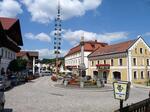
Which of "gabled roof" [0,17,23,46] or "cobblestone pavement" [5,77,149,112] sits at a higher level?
"gabled roof" [0,17,23,46]

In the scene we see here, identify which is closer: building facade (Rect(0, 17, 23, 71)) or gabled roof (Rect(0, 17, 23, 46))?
building facade (Rect(0, 17, 23, 71))

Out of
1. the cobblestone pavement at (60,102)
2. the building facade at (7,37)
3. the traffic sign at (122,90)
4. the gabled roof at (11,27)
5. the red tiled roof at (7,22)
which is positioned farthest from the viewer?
the red tiled roof at (7,22)

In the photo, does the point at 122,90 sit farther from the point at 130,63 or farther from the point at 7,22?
the point at 130,63

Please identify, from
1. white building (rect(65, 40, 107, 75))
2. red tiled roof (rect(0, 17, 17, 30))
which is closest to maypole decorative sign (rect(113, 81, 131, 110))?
red tiled roof (rect(0, 17, 17, 30))

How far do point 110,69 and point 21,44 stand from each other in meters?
20.2

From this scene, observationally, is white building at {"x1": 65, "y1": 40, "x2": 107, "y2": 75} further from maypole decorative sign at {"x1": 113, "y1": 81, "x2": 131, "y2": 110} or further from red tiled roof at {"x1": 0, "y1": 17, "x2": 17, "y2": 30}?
maypole decorative sign at {"x1": 113, "y1": 81, "x2": 131, "y2": 110}

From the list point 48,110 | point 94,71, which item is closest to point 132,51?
point 94,71

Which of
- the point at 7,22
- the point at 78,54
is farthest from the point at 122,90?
the point at 78,54

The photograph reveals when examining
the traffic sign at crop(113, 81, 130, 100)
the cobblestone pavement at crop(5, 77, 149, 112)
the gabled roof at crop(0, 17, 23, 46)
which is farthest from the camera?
the gabled roof at crop(0, 17, 23, 46)

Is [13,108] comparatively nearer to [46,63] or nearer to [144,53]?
[144,53]

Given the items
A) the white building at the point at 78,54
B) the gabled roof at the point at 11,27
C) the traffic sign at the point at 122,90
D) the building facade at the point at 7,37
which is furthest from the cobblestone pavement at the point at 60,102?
the white building at the point at 78,54

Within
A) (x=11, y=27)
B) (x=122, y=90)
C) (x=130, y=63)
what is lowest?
(x=122, y=90)

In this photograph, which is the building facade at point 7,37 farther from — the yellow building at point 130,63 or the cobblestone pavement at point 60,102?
the yellow building at point 130,63

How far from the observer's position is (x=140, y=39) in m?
54.2
